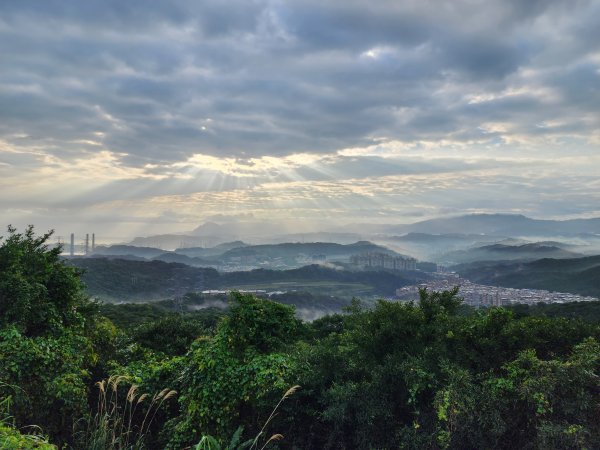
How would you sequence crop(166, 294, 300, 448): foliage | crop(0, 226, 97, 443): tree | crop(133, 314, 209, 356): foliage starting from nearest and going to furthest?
crop(166, 294, 300, 448): foliage → crop(0, 226, 97, 443): tree → crop(133, 314, 209, 356): foliage

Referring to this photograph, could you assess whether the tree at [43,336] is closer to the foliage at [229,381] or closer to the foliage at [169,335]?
the foliage at [169,335]

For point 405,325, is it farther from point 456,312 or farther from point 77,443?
point 77,443

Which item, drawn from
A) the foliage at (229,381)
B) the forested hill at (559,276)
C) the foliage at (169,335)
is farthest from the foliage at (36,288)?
the forested hill at (559,276)

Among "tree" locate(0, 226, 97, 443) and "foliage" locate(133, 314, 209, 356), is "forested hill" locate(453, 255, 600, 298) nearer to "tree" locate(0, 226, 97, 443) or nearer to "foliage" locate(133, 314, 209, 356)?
"foliage" locate(133, 314, 209, 356)

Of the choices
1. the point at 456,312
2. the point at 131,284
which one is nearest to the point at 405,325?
the point at 456,312

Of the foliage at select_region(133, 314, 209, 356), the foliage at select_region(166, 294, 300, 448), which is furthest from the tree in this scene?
the foliage at select_region(166, 294, 300, 448)

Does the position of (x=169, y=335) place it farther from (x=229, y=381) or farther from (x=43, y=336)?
(x=229, y=381)

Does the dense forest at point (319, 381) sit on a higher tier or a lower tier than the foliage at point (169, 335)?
higher

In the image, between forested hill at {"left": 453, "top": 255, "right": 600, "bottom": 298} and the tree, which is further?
forested hill at {"left": 453, "top": 255, "right": 600, "bottom": 298}
